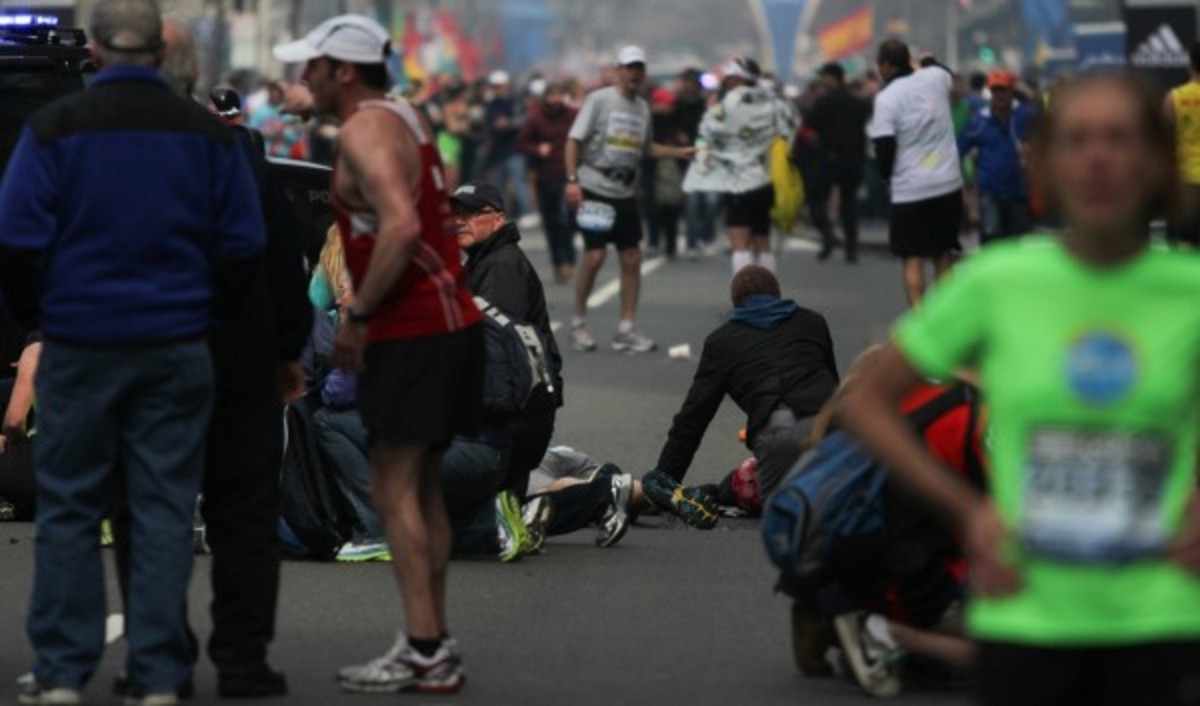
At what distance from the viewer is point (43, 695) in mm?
7895

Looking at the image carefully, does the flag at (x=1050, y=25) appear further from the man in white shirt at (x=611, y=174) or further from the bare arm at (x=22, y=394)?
the bare arm at (x=22, y=394)

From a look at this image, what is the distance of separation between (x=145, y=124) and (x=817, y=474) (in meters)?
1.78

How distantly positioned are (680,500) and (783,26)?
5246 inches

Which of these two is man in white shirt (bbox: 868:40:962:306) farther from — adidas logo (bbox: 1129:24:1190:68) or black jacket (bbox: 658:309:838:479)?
adidas logo (bbox: 1129:24:1190:68)

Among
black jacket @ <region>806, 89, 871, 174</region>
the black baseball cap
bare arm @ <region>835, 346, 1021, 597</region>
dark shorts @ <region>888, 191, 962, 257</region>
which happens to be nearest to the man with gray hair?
bare arm @ <region>835, 346, 1021, 597</region>

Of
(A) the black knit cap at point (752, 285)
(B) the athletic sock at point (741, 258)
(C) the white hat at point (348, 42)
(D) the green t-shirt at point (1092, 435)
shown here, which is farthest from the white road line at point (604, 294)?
(D) the green t-shirt at point (1092, 435)

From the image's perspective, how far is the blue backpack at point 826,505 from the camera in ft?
26.4

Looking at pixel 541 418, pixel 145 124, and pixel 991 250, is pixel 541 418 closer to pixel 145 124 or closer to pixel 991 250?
pixel 145 124

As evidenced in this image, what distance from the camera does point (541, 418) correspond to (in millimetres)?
11258

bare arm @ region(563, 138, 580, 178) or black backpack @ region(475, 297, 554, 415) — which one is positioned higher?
black backpack @ region(475, 297, 554, 415)

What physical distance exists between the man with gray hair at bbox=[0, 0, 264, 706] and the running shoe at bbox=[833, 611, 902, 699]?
1.58 metres

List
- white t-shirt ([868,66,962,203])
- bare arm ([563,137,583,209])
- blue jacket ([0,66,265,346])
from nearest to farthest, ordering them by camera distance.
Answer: blue jacket ([0,66,265,346]) → white t-shirt ([868,66,962,203]) → bare arm ([563,137,583,209])

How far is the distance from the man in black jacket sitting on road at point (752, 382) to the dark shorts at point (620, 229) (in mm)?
8771

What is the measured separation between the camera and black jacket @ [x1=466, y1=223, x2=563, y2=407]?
38.8 feet
